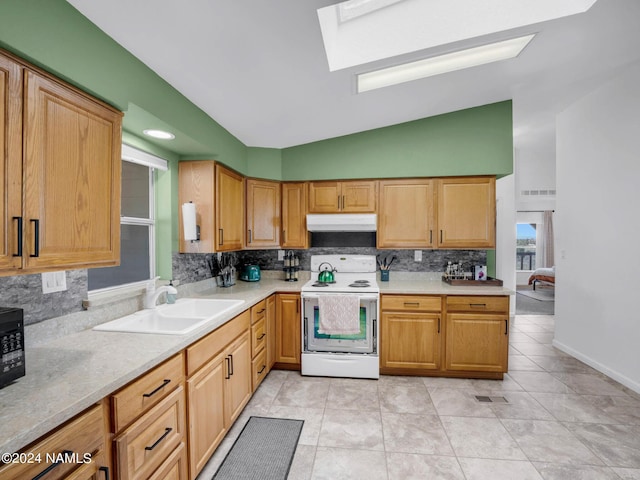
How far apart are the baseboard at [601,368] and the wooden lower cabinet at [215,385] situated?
132 inches

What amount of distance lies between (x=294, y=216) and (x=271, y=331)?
1.27 m

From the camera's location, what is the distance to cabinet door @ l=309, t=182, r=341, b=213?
3.46m

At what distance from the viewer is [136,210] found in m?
2.41

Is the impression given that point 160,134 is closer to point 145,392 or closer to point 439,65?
point 145,392

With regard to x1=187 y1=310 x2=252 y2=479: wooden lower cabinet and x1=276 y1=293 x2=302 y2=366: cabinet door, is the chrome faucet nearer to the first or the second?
x1=187 y1=310 x2=252 y2=479: wooden lower cabinet

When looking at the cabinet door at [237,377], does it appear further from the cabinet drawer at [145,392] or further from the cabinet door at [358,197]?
the cabinet door at [358,197]

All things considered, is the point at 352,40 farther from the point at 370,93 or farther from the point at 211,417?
the point at 211,417

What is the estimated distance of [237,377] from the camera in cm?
227

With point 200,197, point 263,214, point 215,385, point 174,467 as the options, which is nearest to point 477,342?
point 215,385

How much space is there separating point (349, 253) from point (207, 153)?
1911 mm

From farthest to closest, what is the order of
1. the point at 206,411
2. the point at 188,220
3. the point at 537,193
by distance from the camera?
the point at 537,193 → the point at 188,220 → the point at 206,411

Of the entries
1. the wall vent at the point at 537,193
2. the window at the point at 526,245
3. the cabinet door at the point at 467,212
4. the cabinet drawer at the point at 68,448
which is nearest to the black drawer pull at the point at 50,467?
the cabinet drawer at the point at 68,448

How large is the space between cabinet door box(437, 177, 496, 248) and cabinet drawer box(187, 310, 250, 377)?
2.18 m

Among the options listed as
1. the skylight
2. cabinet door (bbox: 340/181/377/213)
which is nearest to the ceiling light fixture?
the skylight
